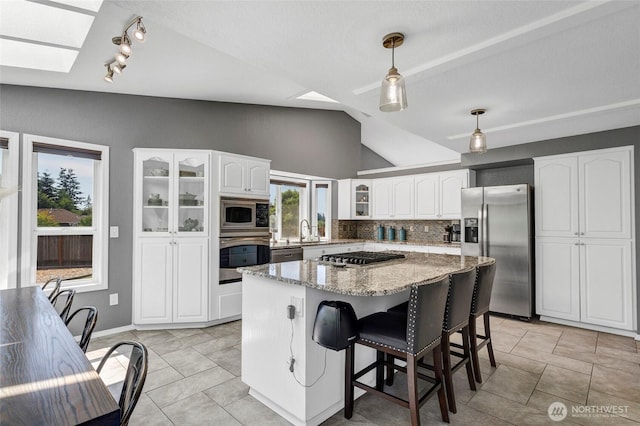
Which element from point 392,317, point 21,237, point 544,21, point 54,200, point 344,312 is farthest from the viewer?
point 54,200

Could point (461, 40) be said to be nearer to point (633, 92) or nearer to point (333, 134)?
point (633, 92)

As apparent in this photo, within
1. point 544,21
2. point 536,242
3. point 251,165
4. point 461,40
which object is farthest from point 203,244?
point 536,242

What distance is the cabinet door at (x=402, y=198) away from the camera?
566 centimetres

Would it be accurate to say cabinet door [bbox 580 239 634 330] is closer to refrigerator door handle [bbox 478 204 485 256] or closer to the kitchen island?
refrigerator door handle [bbox 478 204 485 256]

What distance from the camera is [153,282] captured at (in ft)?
12.0

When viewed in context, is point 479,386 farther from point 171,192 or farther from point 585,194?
point 171,192

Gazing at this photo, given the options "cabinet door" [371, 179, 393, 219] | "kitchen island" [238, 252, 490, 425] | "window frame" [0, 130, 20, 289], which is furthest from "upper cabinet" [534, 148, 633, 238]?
"window frame" [0, 130, 20, 289]

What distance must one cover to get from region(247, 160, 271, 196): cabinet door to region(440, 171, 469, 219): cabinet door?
2.86 meters

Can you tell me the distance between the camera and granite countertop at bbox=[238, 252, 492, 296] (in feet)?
5.68

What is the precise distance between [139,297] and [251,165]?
2022 mm

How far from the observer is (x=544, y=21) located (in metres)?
1.72

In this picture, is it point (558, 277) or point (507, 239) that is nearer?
point (558, 277)

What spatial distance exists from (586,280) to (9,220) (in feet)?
20.1

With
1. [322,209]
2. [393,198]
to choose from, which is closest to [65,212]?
[322,209]
